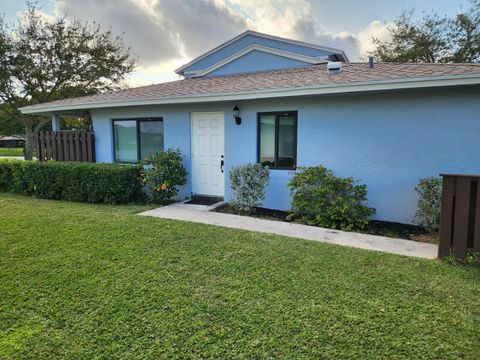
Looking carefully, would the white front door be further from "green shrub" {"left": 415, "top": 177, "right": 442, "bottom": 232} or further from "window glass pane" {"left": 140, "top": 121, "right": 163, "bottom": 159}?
"green shrub" {"left": 415, "top": 177, "right": 442, "bottom": 232}

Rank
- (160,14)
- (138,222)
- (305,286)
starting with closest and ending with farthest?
(305,286)
(138,222)
(160,14)

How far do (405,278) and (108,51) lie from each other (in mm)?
24782

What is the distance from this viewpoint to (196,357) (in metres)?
2.36

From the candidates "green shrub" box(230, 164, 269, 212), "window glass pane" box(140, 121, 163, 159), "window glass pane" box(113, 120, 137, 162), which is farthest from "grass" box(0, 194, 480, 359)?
"window glass pane" box(113, 120, 137, 162)

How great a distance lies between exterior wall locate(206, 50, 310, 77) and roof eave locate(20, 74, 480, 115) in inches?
146

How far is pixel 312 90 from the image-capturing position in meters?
6.19

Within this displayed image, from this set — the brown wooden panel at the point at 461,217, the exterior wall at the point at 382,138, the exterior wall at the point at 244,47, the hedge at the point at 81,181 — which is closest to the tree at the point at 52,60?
the exterior wall at the point at 244,47

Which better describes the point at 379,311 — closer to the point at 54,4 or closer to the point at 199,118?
the point at 199,118

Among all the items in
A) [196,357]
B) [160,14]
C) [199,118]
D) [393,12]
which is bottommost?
[196,357]

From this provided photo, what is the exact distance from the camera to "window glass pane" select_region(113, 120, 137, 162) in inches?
368

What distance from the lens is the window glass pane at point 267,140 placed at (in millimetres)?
7367

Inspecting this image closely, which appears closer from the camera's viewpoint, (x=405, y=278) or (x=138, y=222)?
(x=405, y=278)

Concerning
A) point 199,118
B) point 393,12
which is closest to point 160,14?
point 199,118

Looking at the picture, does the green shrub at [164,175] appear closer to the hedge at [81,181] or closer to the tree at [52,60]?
the hedge at [81,181]
